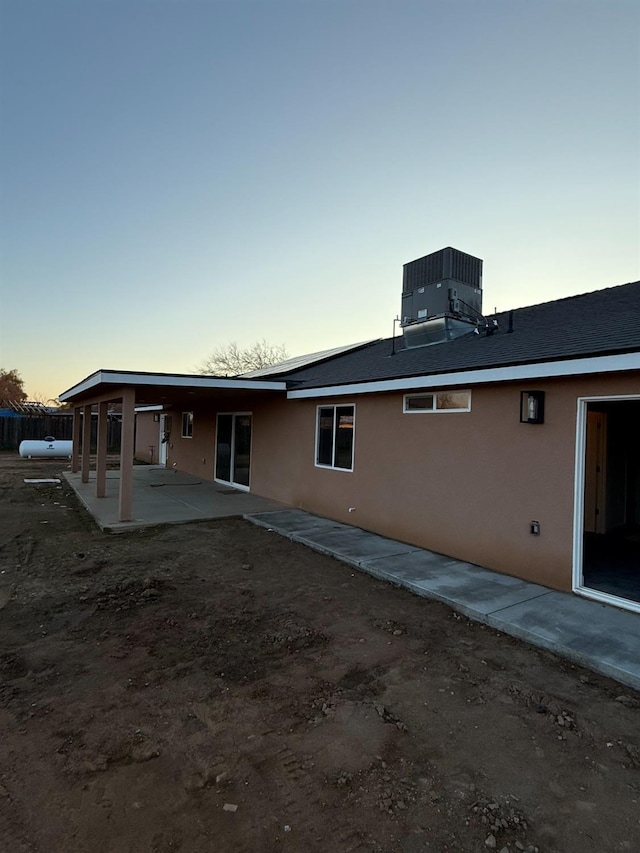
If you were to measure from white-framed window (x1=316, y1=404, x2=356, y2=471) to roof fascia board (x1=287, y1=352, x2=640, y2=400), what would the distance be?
572 mm

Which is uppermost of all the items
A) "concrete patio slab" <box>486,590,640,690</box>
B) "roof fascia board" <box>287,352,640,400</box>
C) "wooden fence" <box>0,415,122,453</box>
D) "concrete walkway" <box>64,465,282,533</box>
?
"roof fascia board" <box>287,352,640,400</box>

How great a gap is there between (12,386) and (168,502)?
147 feet

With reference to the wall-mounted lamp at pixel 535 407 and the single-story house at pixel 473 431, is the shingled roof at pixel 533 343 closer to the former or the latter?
the single-story house at pixel 473 431

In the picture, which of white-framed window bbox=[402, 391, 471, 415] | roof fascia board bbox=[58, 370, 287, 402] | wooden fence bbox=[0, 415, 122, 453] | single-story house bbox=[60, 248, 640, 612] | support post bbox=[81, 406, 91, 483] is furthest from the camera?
wooden fence bbox=[0, 415, 122, 453]

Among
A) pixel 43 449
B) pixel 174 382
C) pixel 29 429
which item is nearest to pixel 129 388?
pixel 174 382

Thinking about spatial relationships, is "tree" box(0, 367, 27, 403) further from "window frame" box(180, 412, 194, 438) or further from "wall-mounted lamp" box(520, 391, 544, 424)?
"wall-mounted lamp" box(520, 391, 544, 424)

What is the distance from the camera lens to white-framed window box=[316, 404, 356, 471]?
26.2 feet

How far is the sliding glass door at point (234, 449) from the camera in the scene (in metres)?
11.7

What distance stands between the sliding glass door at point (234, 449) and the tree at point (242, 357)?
1002 inches

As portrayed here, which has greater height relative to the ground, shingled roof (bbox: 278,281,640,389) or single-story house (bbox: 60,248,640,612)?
shingled roof (bbox: 278,281,640,389)

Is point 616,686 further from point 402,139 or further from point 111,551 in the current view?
point 402,139

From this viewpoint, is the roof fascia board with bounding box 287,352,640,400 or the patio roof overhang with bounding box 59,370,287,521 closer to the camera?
the roof fascia board with bounding box 287,352,640,400

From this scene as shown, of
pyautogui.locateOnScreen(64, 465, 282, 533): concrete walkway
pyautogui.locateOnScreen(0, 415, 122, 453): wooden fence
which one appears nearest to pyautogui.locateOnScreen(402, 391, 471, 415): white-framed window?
pyautogui.locateOnScreen(64, 465, 282, 533): concrete walkway

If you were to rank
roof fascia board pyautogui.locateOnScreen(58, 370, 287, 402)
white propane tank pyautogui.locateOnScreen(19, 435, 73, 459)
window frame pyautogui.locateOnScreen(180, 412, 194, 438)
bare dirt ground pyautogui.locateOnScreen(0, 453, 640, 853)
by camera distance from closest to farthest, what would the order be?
bare dirt ground pyautogui.locateOnScreen(0, 453, 640, 853) → roof fascia board pyautogui.locateOnScreen(58, 370, 287, 402) → window frame pyautogui.locateOnScreen(180, 412, 194, 438) → white propane tank pyautogui.locateOnScreen(19, 435, 73, 459)
